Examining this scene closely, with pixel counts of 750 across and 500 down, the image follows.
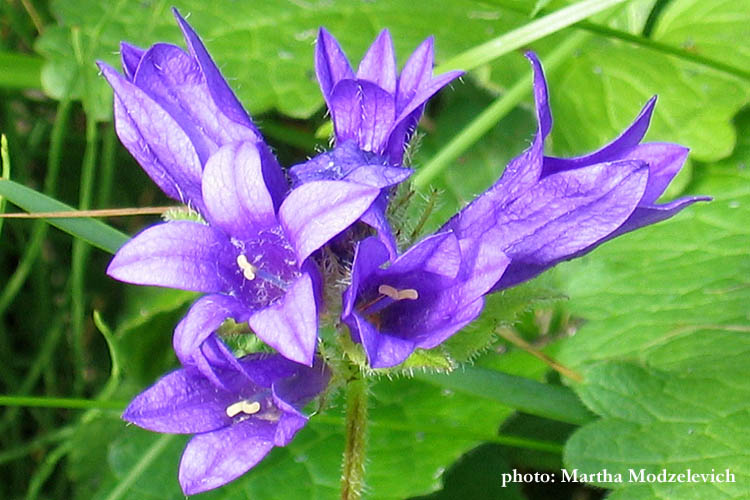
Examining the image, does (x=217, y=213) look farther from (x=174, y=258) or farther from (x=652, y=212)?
(x=652, y=212)

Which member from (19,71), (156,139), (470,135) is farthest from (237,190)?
(19,71)

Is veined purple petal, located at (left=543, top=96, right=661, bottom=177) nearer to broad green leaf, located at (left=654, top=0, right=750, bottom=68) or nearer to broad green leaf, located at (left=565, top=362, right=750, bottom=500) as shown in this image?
broad green leaf, located at (left=565, top=362, right=750, bottom=500)

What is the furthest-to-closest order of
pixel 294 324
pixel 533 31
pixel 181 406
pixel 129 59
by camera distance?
pixel 533 31 < pixel 129 59 < pixel 181 406 < pixel 294 324

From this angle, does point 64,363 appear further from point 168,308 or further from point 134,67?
point 134,67

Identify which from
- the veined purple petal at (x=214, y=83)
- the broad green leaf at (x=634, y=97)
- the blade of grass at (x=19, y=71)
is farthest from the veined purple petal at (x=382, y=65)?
the blade of grass at (x=19, y=71)

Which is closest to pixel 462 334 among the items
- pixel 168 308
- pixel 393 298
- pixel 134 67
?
pixel 393 298

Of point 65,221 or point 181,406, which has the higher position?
point 65,221
